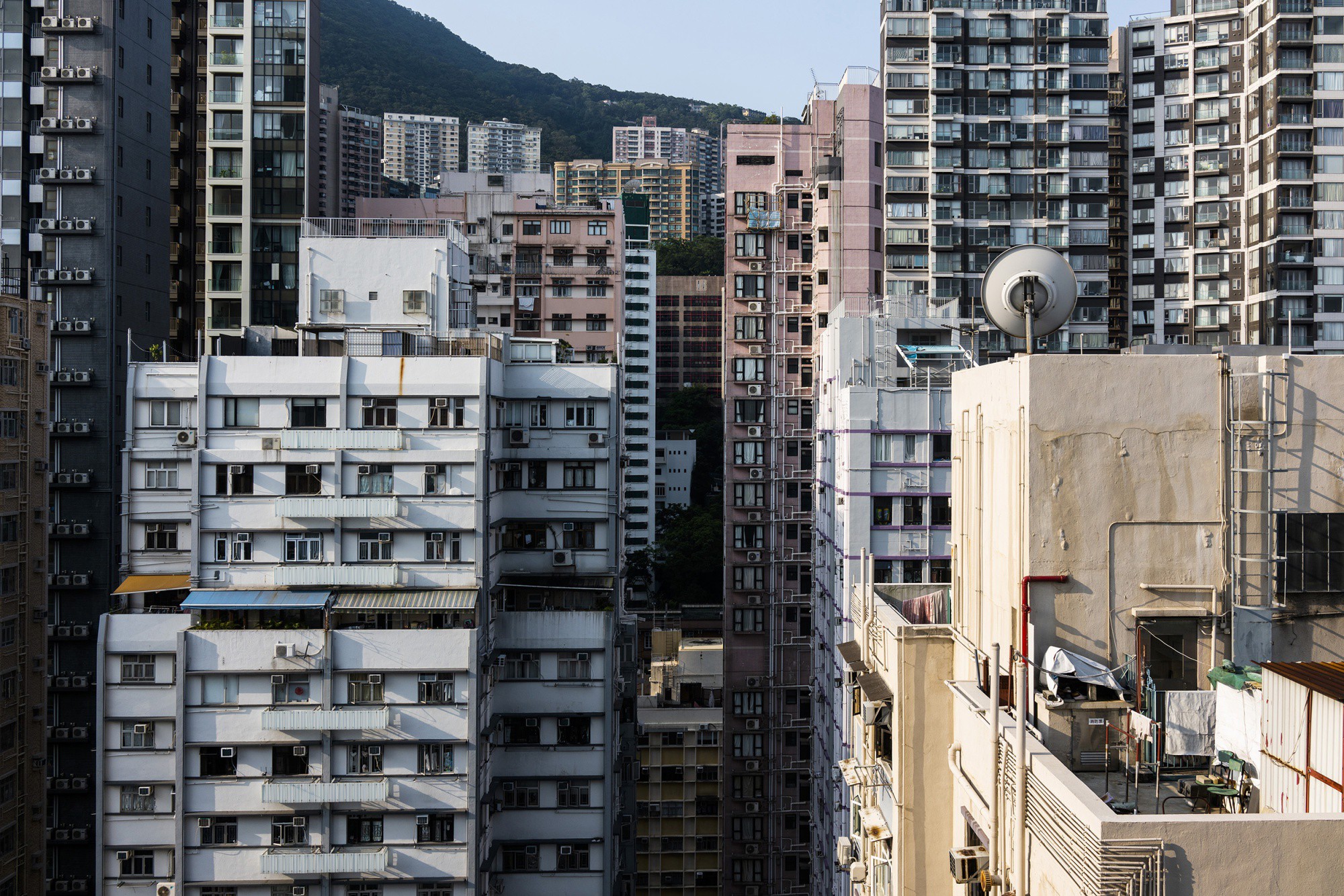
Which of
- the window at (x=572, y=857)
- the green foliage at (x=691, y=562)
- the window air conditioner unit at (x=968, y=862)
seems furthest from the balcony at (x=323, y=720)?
the green foliage at (x=691, y=562)

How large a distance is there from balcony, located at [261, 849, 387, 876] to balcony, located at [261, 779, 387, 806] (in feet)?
6.00

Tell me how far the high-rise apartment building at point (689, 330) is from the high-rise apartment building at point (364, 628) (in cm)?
10500

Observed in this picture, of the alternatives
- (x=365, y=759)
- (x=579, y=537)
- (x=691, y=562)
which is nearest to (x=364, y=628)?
(x=365, y=759)

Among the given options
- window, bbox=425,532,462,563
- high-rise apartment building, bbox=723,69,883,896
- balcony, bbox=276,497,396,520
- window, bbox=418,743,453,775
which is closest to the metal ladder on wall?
window, bbox=425,532,462,563

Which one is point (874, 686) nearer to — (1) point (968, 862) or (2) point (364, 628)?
(1) point (968, 862)

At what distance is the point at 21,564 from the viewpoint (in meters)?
52.9

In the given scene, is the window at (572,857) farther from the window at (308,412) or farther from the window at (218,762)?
the window at (308,412)

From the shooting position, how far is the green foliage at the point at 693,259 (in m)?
170

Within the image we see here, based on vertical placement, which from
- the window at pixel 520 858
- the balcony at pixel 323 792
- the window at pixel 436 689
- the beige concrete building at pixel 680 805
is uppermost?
the window at pixel 436 689

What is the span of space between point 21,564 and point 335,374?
2013cm

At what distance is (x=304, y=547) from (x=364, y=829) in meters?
10.6

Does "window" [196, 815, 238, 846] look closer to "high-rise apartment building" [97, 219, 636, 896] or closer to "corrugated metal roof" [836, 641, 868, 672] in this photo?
"high-rise apartment building" [97, 219, 636, 896]

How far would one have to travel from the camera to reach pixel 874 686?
78.3 feet

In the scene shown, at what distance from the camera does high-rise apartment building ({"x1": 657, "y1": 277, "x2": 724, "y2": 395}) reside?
154 metres
